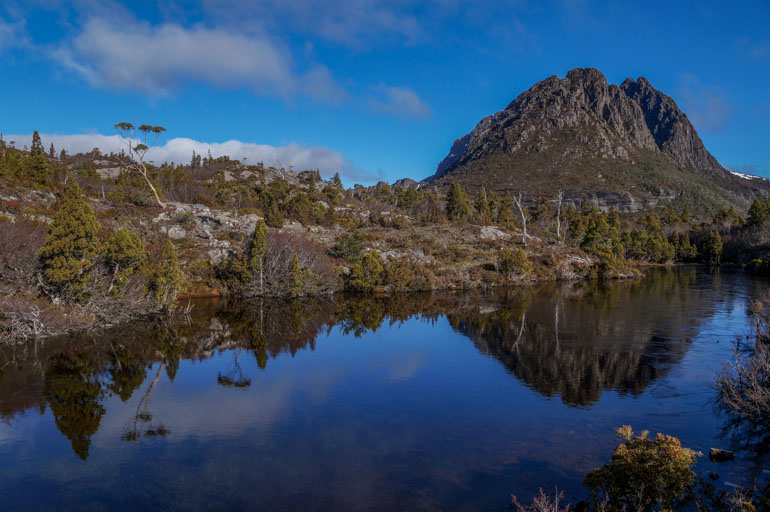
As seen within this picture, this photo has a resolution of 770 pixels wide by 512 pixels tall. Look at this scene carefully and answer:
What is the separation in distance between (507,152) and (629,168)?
1602 inches

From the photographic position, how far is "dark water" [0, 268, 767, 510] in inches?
413

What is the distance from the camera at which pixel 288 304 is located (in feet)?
118

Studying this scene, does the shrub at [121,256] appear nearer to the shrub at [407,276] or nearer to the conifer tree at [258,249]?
the conifer tree at [258,249]

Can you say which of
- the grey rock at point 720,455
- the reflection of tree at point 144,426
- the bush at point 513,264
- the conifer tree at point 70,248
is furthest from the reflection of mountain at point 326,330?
the bush at point 513,264

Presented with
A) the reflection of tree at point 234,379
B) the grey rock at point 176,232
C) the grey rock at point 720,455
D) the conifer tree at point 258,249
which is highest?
the grey rock at point 176,232

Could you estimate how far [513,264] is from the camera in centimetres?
4931

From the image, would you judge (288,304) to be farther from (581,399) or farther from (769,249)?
(769,249)

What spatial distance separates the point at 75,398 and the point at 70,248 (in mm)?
11601

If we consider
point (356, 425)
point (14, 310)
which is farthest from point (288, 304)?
point (356, 425)

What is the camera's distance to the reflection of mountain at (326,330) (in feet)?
52.0

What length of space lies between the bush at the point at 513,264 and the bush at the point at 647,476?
135ft

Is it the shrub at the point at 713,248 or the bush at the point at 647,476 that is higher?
the shrub at the point at 713,248

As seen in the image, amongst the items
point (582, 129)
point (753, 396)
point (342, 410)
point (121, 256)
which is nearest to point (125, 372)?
point (342, 410)

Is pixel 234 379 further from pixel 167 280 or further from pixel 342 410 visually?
pixel 167 280
